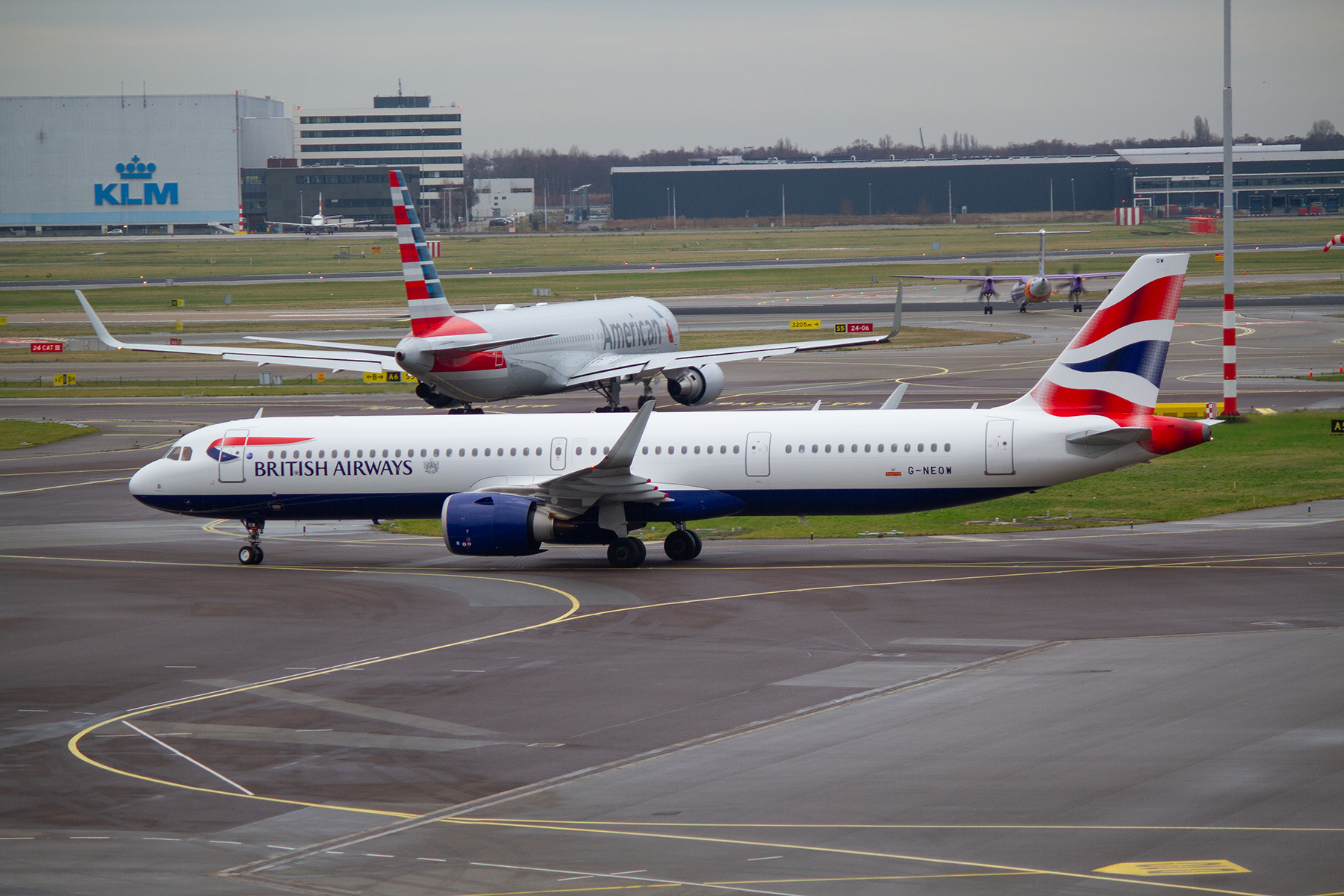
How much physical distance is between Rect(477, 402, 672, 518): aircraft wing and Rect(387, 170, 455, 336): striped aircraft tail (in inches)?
730

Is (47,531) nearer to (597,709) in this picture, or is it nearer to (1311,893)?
(597,709)

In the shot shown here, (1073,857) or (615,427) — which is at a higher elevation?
(615,427)

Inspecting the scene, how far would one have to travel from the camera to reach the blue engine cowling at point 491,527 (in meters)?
32.5

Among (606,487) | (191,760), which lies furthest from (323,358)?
(191,760)

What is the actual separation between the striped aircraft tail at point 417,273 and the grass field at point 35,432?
19.4 m

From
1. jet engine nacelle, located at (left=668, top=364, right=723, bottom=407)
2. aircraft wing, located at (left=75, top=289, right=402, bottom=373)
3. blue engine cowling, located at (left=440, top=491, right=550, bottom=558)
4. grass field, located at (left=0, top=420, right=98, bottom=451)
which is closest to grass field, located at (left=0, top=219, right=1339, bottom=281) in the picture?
grass field, located at (left=0, top=420, right=98, bottom=451)

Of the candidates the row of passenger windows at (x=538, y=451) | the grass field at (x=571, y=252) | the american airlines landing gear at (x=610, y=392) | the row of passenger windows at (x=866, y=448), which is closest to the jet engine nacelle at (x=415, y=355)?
the american airlines landing gear at (x=610, y=392)

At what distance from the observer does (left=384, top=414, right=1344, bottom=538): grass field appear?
37906 millimetres

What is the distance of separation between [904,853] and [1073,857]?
1687 millimetres

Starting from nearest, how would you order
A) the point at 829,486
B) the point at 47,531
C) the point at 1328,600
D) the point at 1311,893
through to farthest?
the point at 1311,893 < the point at 1328,600 < the point at 829,486 < the point at 47,531

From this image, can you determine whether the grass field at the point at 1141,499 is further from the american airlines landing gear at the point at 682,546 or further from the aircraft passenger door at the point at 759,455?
the aircraft passenger door at the point at 759,455

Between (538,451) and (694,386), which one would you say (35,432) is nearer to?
(694,386)

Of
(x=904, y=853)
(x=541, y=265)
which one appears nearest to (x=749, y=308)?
(x=541, y=265)

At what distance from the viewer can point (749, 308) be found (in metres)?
106
